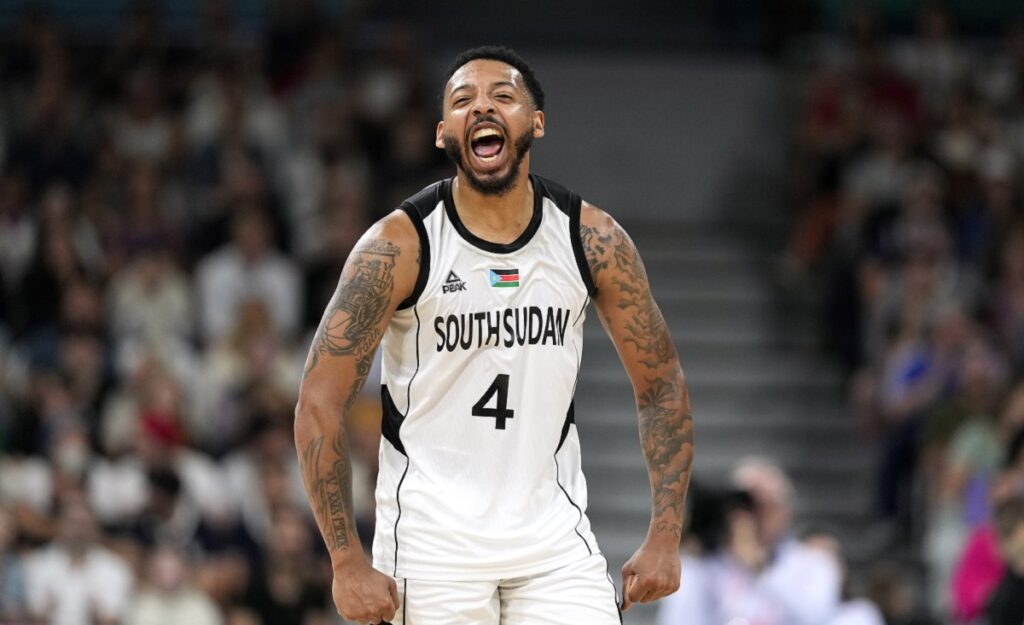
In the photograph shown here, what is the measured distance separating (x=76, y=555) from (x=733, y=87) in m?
7.11

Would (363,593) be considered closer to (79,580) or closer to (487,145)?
(487,145)

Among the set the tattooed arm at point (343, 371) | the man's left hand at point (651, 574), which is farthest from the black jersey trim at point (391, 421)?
the man's left hand at point (651, 574)

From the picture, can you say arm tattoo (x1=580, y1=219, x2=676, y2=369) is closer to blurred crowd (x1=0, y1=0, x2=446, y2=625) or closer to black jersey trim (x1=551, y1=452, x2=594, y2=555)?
black jersey trim (x1=551, y1=452, x2=594, y2=555)

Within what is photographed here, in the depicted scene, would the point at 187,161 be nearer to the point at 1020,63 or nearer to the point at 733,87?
the point at 733,87

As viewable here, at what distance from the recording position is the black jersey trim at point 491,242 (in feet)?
16.6

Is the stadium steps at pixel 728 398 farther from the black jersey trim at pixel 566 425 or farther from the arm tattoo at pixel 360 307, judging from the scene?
the arm tattoo at pixel 360 307

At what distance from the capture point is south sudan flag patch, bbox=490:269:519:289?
16.5ft

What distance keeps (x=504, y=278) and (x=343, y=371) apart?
0.53 metres

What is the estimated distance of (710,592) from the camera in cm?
895

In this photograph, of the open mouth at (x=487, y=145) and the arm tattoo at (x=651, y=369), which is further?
the arm tattoo at (x=651, y=369)

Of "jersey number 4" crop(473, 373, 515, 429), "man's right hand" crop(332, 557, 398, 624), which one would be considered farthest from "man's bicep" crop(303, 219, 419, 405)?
"man's right hand" crop(332, 557, 398, 624)

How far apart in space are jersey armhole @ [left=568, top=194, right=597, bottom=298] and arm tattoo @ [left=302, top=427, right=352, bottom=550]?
840 mm

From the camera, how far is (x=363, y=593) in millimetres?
4766

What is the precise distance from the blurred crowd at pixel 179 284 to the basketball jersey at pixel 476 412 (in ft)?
18.7
